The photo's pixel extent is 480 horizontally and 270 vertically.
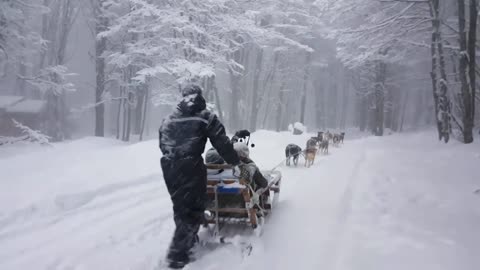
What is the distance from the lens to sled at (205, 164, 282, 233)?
5.05 metres

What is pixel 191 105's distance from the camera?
14.2ft

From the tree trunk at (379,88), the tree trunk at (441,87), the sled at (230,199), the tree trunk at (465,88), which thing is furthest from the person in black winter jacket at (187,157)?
the tree trunk at (379,88)

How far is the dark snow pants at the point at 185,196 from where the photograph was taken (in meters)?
4.29

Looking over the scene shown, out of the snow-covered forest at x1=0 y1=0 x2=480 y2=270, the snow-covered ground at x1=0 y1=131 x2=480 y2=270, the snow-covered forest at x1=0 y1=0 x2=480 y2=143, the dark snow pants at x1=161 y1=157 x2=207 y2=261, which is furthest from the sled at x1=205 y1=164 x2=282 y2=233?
the snow-covered forest at x1=0 y1=0 x2=480 y2=143

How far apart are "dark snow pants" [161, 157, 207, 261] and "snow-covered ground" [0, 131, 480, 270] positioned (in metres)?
0.29

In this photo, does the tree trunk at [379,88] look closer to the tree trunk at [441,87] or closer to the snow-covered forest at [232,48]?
the snow-covered forest at [232,48]

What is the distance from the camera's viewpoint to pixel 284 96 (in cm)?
3934

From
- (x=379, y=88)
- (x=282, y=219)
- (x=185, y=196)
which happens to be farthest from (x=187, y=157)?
(x=379, y=88)

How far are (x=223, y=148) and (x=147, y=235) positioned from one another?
240 centimetres

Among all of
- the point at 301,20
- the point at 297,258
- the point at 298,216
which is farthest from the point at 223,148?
the point at 301,20

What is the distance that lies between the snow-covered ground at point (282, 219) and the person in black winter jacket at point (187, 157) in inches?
19.6

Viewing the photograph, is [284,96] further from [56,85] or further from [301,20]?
[56,85]

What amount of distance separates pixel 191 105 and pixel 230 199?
1.90 meters

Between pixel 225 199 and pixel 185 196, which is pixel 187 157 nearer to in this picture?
pixel 185 196
